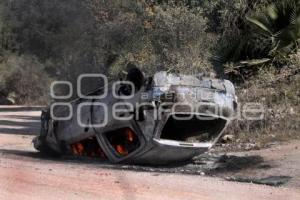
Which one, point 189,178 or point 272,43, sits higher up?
point 272,43

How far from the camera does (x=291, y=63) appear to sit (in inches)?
691

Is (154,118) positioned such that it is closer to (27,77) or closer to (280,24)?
(280,24)

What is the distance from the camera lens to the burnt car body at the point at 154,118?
11.9 m

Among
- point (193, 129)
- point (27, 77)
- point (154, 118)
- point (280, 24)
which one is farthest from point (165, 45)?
point (27, 77)

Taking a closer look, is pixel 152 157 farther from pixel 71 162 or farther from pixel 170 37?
pixel 170 37

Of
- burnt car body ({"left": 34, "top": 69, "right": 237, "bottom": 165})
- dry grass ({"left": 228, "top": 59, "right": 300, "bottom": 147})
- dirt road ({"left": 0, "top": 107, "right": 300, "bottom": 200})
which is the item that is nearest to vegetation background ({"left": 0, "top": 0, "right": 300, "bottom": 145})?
dry grass ({"left": 228, "top": 59, "right": 300, "bottom": 147})

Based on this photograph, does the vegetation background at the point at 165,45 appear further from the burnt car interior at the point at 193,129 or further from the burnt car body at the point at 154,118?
the burnt car body at the point at 154,118

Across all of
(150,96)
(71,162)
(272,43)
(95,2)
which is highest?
(95,2)

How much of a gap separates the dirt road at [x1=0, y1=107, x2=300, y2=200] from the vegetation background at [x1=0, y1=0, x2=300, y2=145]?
5069 mm

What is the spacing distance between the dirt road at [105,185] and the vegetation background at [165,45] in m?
5.07

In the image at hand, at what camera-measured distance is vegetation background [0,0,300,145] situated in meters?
17.0

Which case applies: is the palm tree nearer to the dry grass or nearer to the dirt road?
the dry grass

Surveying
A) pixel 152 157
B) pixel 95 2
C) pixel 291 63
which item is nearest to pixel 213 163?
pixel 152 157

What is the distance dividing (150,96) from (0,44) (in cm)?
3499
